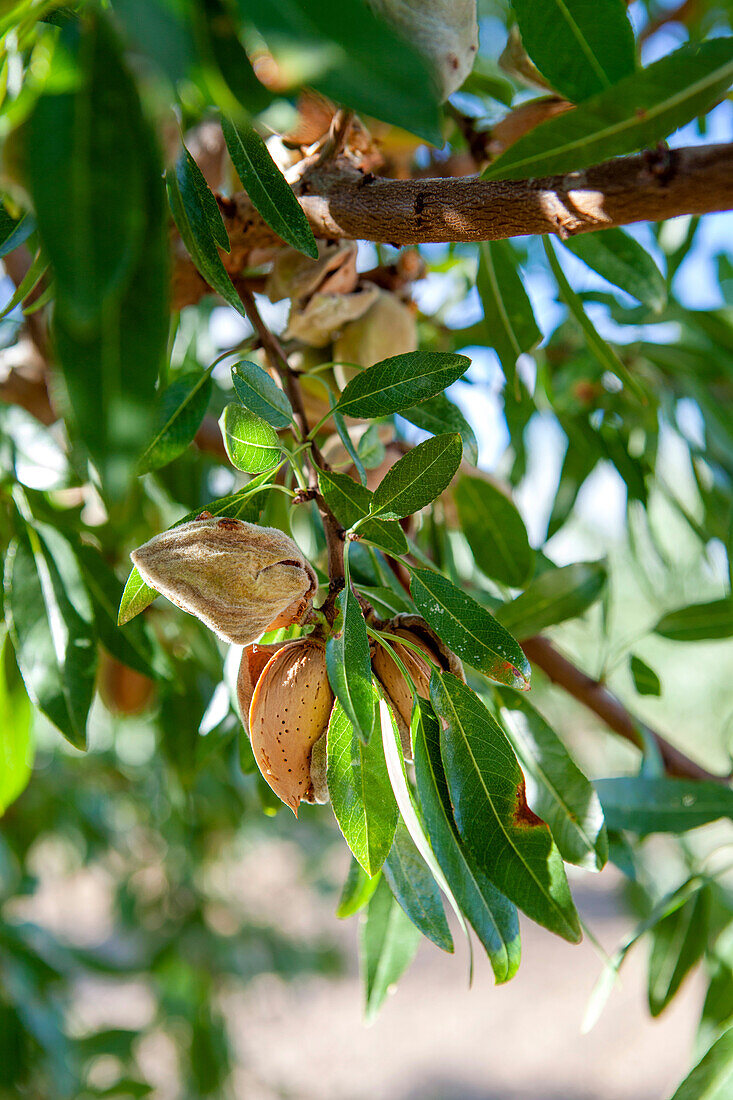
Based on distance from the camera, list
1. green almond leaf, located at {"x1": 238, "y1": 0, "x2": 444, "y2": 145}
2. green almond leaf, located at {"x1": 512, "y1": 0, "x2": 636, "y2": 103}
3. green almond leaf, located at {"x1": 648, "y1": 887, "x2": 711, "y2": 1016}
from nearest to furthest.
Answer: green almond leaf, located at {"x1": 238, "y1": 0, "x2": 444, "y2": 145}, green almond leaf, located at {"x1": 512, "y1": 0, "x2": 636, "y2": 103}, green almond leaf, located at {"x1": 648, "y1": 887, "x2": 711, "y2": 1016}

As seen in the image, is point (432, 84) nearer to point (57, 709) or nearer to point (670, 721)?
point (57, 709)

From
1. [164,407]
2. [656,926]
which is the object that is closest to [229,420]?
[164,407]

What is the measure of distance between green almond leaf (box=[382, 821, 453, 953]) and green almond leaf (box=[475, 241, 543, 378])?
0.97 feet

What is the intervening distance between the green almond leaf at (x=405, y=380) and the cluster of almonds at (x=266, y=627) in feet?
0.22

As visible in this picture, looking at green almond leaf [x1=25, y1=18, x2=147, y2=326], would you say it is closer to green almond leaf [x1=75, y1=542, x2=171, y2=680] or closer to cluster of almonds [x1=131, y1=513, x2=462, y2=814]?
cluster of almonds [x1=131, y1=513, x2=462, y2=814]

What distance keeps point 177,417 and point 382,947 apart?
38 cm

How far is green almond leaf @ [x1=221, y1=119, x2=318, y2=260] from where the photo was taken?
0.35m

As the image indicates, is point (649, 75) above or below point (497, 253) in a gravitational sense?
above

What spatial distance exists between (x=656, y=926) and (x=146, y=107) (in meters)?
0.66

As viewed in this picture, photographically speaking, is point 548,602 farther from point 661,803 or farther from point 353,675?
point 353,675

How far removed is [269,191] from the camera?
35 cm

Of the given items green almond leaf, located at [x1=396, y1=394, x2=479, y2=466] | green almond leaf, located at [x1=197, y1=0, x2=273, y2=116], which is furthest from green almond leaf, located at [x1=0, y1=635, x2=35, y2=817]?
green almond leaf, located at [x1=197, y1=0, x2=273, y2=116]

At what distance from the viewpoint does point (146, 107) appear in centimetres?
23

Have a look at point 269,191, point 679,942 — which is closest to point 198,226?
point 269,191
